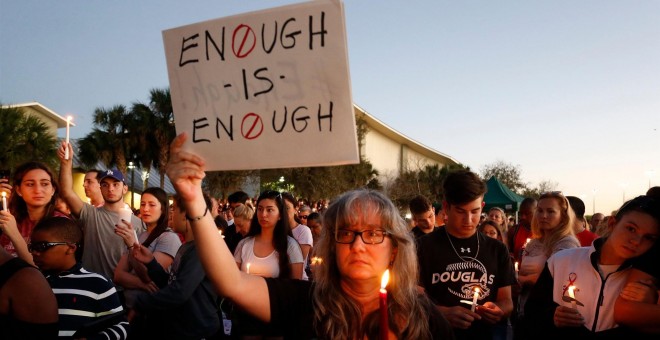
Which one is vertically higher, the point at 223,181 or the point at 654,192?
the point at 223,181

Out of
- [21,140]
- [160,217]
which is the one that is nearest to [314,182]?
[21,140]

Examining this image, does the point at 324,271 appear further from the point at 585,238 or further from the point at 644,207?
the point at 585,238

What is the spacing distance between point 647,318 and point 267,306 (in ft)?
6.46

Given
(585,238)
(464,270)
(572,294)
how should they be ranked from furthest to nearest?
(585,238)
(464,270)
(572,294)

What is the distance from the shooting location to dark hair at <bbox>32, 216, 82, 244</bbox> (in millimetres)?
3229

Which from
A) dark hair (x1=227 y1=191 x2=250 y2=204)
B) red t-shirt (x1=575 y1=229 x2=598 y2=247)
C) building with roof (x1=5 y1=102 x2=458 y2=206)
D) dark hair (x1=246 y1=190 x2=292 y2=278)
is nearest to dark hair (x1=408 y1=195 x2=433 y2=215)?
dark hair (x1=246 y1=190 x2=292 y2=278)

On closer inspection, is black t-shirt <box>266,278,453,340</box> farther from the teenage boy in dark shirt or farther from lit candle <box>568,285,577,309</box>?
the teenage boy in dark shirt

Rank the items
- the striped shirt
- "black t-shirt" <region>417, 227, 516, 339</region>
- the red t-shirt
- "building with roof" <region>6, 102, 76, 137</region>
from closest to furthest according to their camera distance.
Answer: the striped shirt, "black t-shirt" <region>417, 227, 516, 339</region>, the red t-shirt, "building with roof" <region>6, 102, 76, 137</region>

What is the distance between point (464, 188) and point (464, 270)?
56 cm

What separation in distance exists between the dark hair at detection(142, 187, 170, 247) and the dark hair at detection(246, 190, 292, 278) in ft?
2.73

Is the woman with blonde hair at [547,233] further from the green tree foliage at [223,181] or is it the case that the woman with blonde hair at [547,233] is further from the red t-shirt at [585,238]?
the green tree foliage at [223,181]

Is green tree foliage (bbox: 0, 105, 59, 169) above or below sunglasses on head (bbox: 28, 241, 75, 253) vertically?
above

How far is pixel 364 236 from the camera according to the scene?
213 cm

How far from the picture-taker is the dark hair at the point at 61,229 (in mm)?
3229
